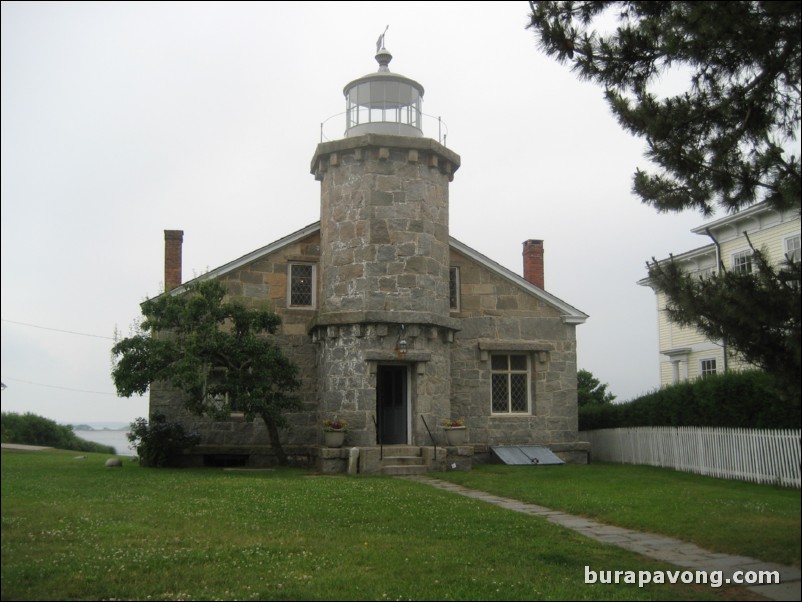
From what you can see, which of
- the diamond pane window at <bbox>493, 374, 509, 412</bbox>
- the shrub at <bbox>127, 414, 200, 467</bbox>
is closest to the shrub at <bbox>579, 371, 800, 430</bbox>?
the diamond pane window at <bbox>493, 374, 509, 412</bbox>

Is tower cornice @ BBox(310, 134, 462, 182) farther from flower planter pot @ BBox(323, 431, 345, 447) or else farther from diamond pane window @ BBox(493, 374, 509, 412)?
flower planter pot @ BBox(323, 431, 345, 447)

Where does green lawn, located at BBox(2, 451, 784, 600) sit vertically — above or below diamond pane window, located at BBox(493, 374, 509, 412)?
below

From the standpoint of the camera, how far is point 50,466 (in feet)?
52.5

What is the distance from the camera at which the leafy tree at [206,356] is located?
16.0 metres

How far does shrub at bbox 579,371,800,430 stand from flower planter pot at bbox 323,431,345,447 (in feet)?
25.7

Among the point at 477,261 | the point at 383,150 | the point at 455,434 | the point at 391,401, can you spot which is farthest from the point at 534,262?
the point at 455,434

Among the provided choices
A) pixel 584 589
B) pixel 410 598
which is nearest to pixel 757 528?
pixel 584 589

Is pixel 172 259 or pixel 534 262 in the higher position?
pixel 534 262

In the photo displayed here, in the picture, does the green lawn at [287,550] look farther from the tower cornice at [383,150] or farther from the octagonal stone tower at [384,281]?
the tower cornice at [383,150]

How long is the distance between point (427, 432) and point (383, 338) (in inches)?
94.3

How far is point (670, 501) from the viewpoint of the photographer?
11.0 m

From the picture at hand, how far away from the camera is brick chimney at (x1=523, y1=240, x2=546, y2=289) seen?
22.5 metres

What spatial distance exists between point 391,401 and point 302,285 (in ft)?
12.6

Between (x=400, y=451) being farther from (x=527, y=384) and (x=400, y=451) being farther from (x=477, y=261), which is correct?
(x=477, y=261)
